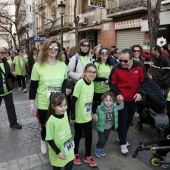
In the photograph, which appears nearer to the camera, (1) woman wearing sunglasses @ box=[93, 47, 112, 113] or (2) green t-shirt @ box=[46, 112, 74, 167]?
(2) green t-shirt @ box=[46, 112, 74, 167]

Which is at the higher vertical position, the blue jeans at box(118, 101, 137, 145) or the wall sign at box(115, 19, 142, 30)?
the wall sign at box(115, 19, 142, 30)

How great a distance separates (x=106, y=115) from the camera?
142 inches

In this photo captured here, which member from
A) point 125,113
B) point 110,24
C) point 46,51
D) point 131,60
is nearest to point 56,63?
point 46,51

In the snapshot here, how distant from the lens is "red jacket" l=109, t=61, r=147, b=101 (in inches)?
140

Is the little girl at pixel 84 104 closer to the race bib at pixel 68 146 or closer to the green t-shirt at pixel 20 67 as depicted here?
the race bib at pixel 68 146

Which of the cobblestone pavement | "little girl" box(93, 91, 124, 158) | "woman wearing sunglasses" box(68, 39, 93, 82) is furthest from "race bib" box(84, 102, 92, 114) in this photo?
"woman wearing sunglasses" box(68, 39, 93, 82)

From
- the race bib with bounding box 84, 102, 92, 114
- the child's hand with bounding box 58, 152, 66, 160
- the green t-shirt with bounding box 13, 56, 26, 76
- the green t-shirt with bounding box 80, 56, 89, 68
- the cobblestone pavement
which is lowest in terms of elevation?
the cobblestone pavement

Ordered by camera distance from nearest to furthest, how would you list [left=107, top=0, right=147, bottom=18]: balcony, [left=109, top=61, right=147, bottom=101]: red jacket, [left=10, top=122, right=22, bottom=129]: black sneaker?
[left=109, top=61, right=147, bottom=101]: red jacket, [left=10, top=122, right=22, bottom=129]: black sneaker, [left=107, top=0, right=147, bottom=18]: balcony

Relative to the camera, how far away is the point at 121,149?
382 centimetres

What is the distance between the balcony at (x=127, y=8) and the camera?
1258 cm

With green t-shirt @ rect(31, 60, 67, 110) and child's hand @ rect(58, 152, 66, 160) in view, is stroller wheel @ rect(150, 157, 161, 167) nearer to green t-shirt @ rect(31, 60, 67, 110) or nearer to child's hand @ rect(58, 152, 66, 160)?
child's hand @ rect(58, 152, 66, 160)

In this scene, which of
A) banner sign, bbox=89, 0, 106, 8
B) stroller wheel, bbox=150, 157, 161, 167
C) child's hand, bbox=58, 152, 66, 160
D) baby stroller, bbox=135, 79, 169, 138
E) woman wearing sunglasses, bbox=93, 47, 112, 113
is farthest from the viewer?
banner sign, bbox=89, 0, 106, 8

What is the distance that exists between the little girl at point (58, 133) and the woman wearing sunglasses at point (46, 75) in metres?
0.70

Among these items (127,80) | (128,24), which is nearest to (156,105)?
(127,80)
